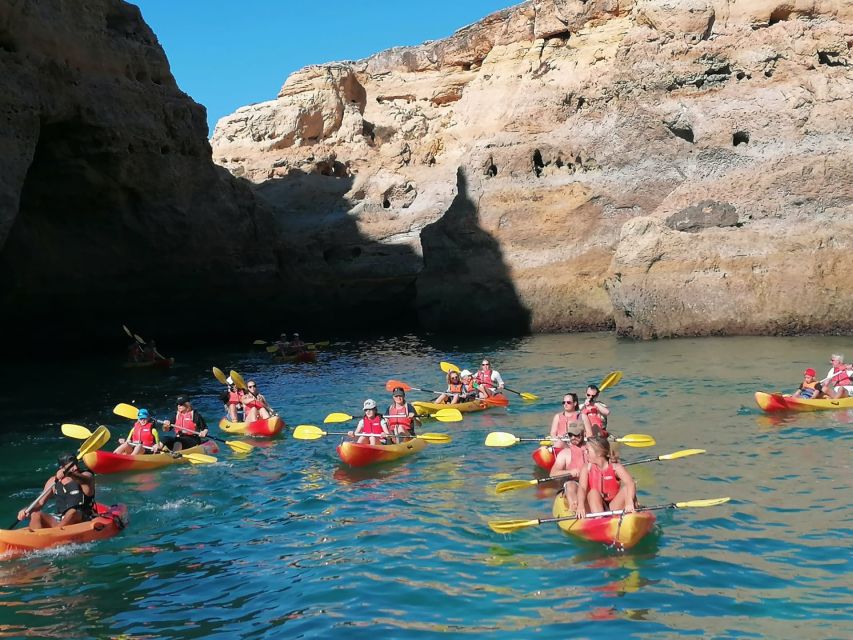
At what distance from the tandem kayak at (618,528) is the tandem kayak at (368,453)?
16.0ft

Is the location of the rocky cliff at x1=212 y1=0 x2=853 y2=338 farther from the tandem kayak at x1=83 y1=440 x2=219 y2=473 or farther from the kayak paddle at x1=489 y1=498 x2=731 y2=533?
the kayak paddle at x1=489 y1=498 x2=731 y2=533

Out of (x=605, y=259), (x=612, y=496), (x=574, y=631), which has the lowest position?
(x=574, y=631)

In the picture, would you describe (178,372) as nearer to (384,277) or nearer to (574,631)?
(384,277)

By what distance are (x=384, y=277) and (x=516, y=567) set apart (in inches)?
1067

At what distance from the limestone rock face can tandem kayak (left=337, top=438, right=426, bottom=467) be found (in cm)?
931

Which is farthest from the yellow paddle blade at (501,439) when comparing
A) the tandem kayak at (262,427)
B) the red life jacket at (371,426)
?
the tandem kayak at (262,427)

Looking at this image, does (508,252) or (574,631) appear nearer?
(574,631)

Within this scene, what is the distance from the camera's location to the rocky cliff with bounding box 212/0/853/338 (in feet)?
80.4

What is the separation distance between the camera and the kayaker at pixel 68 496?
10.1 metres

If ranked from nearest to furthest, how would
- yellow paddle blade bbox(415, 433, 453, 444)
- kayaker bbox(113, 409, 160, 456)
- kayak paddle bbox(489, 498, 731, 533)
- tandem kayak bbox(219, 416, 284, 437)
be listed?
kayak paddle bbox(489, 498, 731, 533) → yellow paddle blade bbox(415, 433, 453, 444) → kayaker bbox(113, 409, 160, 456) → tandem kayak bbox(219, 416, 284, 437)

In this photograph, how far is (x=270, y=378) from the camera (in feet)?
79.7

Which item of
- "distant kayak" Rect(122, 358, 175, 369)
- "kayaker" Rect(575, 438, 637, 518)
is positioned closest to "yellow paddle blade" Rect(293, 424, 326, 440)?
"kayaker" Rect(575, 438, 637, 518)

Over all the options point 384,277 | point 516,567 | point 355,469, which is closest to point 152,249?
point 384,277

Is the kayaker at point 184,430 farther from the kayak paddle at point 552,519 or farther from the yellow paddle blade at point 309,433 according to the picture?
the kayak paddle at point 552,519
